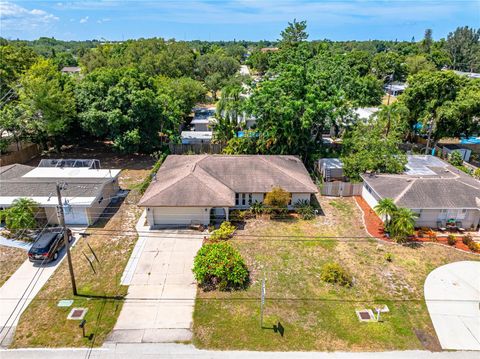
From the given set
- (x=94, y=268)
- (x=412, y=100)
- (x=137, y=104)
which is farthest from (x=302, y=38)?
(x=94, y=268)

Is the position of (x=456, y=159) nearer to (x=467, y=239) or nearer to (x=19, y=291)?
(x=467, y=239)

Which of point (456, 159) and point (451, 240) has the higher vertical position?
point (456, 159)

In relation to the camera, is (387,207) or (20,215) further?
(387,207)

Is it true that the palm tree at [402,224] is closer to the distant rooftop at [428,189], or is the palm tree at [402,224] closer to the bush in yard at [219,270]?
the distant rooftop at [428,189]

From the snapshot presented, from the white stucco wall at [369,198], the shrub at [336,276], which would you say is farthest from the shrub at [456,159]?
the shrub at [336,276]

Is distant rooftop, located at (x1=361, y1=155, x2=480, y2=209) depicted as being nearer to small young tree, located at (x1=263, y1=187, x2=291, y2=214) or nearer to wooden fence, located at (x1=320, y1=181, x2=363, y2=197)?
wooden fence, located at (x1=320, y1=181, x2=363, y2=197)

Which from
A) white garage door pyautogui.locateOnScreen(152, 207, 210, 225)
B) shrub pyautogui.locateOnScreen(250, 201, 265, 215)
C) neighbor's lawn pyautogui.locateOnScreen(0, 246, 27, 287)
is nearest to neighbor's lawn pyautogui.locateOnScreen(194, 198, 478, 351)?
shrub pyautogui.locateOnScreen(250, 201, 265, 215)

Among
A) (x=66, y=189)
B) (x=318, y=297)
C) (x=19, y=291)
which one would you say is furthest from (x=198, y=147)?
(x=318, y=297)
